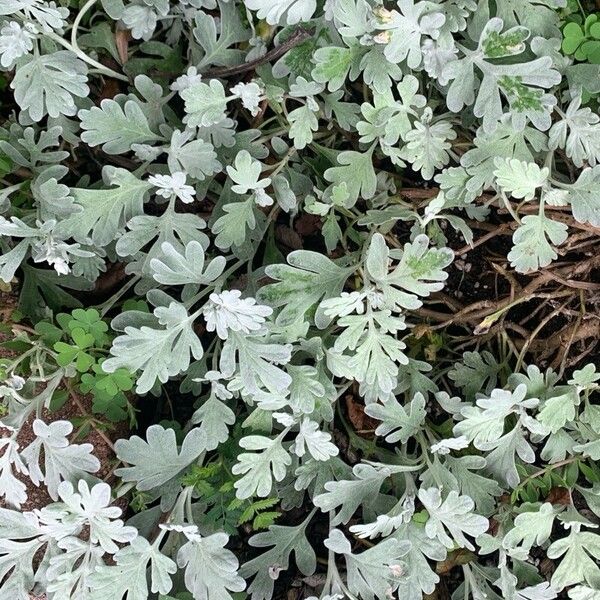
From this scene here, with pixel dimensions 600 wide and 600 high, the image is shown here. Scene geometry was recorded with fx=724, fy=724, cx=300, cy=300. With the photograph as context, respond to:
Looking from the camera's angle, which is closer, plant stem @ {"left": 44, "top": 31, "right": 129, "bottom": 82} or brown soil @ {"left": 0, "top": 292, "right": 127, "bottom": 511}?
plant stem @ {"left": 44, "top": 31, "right": 129, "bottom": 82}

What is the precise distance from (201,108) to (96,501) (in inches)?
28.6

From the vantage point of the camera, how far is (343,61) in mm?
1300

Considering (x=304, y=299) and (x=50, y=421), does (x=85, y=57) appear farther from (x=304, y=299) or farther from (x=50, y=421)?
(x=50, y=421)

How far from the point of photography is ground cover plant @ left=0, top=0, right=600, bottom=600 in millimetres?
1282

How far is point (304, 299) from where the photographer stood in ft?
4.29

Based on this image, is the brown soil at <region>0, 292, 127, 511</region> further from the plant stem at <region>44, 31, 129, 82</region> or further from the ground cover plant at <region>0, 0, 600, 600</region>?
the plant stem at <region>44, 31, 129, 82</region>

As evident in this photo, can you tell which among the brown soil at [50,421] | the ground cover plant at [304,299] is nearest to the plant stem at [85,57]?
the ground cover plant at [304,299]

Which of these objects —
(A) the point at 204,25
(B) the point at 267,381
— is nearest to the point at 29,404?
(B) the point at 267,381

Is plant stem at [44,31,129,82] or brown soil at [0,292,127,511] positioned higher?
plant stem at [44,31,129,82]

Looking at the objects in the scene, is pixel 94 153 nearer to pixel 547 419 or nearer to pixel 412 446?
pixel 412 446

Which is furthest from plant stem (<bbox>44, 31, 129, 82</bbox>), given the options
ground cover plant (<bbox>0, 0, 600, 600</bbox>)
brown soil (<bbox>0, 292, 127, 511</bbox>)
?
brown soil (<bbox>0, 292, 127, 511</bbox>)

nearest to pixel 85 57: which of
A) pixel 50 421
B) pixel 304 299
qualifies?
pixel 304 299

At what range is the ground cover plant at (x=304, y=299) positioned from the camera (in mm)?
1282

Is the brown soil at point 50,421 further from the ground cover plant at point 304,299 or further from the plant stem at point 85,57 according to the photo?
the plant stem at point 85,57
